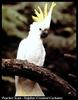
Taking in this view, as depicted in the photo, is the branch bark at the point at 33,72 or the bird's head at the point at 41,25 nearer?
the branch bark at the point at 33,72

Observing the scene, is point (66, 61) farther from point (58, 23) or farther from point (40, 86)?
point (40, 86)

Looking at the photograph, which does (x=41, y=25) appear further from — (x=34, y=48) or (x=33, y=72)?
(x=33, y=72)

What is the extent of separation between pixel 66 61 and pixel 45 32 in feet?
2.64

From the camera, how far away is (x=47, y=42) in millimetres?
3873

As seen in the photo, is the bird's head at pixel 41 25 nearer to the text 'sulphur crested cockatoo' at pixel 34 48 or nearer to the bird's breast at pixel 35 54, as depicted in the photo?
the text 'sulphur crested cockatoo' at pixel 34 48

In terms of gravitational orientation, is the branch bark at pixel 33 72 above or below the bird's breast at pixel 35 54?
below

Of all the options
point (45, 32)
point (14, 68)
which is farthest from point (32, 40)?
point (14, 68)

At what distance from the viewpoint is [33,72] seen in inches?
118

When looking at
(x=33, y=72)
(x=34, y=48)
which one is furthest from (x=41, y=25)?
(x=33, y=72)

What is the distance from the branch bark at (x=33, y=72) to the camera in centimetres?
295

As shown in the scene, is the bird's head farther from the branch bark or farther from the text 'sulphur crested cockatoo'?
the branch bark

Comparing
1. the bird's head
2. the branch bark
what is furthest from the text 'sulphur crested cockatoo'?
the branch bark

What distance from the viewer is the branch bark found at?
295cm

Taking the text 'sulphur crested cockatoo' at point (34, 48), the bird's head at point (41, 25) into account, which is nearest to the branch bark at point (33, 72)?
the text 'sulphur crested cockatoo' at point (34, 48)
